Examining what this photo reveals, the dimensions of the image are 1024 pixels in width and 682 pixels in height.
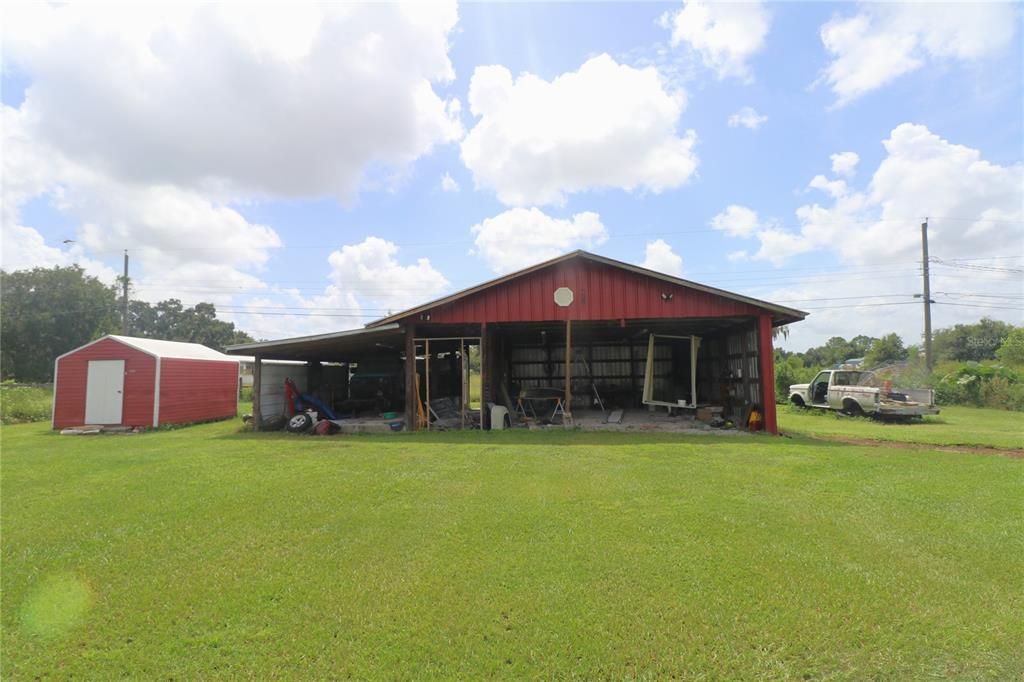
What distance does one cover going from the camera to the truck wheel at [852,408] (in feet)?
50.7

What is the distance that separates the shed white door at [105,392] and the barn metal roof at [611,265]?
8.40m

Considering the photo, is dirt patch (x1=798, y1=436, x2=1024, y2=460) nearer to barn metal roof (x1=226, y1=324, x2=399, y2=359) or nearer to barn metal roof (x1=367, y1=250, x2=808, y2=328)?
barn metal roof (x1=367, y1=250, x2=808, y2=328)

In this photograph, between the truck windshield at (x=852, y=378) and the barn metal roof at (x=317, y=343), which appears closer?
the barn metal roof at (x=317, y=343)

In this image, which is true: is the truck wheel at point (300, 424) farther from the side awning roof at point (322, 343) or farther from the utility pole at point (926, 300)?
the utility pole at point (926, 300)

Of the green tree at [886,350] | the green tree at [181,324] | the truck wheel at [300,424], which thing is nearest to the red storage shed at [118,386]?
the truck wheel at [300,424]

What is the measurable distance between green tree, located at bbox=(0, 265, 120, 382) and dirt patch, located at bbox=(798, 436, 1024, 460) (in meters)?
56.4

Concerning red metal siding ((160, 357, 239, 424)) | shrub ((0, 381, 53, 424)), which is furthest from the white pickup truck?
shrub ((0, 381, 53, 424))

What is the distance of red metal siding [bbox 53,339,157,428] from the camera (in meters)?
14.1

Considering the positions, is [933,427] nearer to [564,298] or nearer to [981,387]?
[981,387]

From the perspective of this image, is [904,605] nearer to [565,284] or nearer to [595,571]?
[595,571]

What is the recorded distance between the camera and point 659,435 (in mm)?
10727

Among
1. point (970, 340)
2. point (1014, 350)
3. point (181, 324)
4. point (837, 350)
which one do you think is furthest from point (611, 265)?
point (181, 324)

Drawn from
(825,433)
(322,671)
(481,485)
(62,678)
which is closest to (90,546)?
(62,678)

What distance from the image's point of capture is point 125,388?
1428cm
